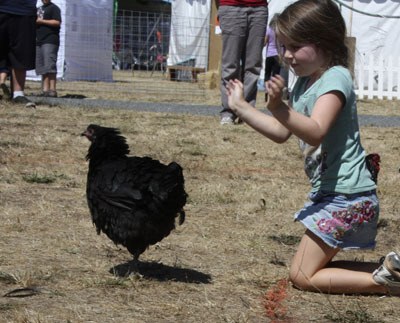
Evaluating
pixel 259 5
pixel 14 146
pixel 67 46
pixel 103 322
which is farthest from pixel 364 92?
pixel 103 322

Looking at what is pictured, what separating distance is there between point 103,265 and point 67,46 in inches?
633

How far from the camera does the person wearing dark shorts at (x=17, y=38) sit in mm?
10430

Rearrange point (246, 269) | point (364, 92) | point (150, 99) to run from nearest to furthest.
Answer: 1. point (246, 269)
2. point (150, 99)
3. point (364, 92)

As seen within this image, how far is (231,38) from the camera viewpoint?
9.51m

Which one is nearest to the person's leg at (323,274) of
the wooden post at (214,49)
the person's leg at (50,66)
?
the person's leg at (50,66)

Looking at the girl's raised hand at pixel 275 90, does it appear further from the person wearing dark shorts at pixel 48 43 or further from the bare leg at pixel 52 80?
the bare leg at pixel 52 80

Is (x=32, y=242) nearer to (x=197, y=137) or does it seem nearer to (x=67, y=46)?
(x=197, y=137)

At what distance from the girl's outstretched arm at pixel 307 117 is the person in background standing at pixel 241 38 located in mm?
5742

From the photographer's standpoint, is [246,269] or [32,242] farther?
[32,242]

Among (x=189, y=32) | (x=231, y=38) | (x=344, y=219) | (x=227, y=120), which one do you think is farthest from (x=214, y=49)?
(x=344, y=219)

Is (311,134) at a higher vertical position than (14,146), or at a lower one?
higher

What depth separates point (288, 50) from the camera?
3.78m

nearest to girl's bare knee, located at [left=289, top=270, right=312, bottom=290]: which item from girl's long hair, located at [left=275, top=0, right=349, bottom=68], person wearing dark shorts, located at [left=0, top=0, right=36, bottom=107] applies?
girl's long hair, located at [left=275, top=0, right=349, bottom=68]

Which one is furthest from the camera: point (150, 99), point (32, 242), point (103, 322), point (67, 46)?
point (67, 46)
